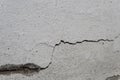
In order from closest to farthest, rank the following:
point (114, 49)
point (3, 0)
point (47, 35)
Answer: point (3, 0) < point (47, 35) < point (114, 49)

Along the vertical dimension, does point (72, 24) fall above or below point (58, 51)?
above

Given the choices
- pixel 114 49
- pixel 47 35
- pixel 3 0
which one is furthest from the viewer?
pixel 114 49

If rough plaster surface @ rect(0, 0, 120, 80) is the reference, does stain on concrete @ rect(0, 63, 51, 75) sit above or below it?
below

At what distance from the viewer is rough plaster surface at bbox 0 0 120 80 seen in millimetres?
1454

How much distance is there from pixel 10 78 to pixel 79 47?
22.2 inches

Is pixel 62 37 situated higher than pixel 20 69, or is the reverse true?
pixel 62 37

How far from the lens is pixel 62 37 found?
1.54 m

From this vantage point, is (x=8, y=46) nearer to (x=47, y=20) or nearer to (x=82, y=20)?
(x=47, y=20)

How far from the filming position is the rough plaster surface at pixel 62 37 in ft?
4.77

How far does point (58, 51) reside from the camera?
1.54 meters

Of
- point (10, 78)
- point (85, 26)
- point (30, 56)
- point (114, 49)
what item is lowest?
point (10, 78)

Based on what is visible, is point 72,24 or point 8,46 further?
point 72,24

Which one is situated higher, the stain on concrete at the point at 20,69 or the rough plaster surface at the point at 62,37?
the rough plaster surface at the point at 62,37

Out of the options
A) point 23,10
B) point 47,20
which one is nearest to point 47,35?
point 47,20
